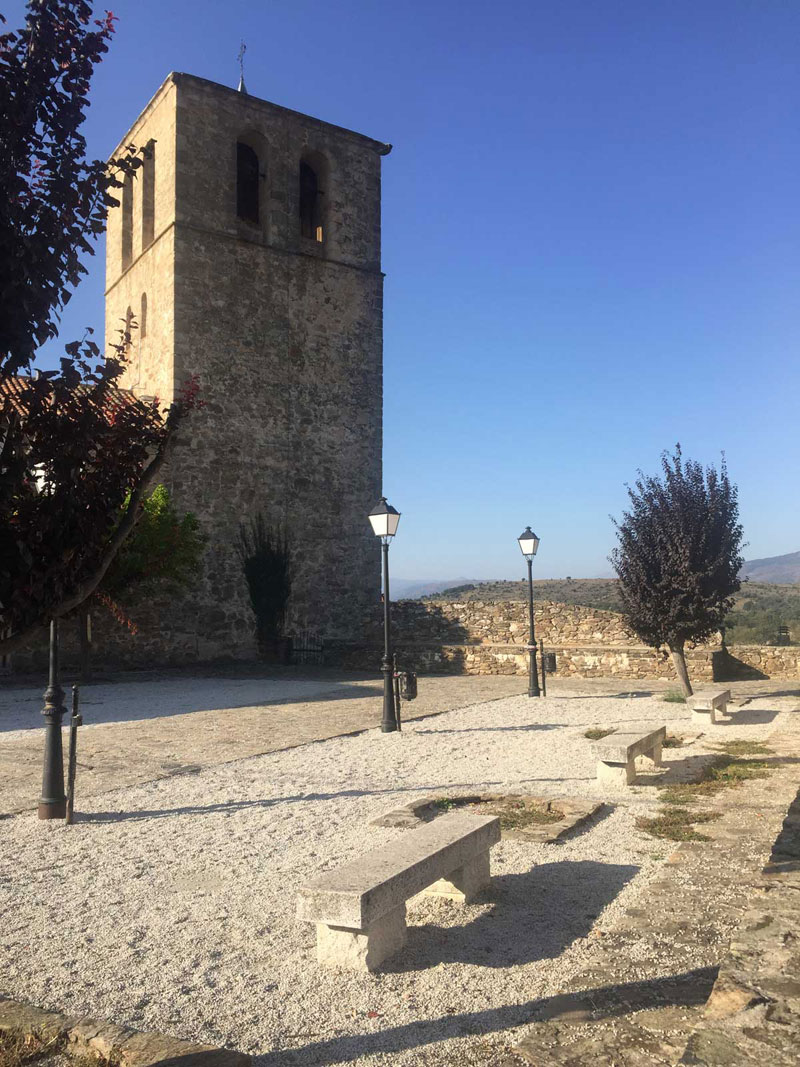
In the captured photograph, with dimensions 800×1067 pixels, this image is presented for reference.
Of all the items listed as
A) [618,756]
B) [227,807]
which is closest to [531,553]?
[618,756]

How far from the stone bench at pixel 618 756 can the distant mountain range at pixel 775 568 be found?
467 ft

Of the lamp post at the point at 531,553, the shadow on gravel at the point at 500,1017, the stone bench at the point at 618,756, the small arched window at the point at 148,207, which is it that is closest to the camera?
the shadow on gravel at the point at 500,1017

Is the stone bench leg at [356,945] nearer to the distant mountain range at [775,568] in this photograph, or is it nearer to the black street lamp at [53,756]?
the black street lamp at [53,756]

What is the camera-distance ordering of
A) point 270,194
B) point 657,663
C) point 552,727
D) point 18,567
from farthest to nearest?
point 270,194
point 657,663
point 552,727
point 18,567

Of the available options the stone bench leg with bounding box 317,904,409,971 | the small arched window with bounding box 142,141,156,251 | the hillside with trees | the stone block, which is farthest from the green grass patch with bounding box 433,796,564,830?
the small arched window with bounding box 142,141,156,251

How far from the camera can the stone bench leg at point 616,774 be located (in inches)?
294

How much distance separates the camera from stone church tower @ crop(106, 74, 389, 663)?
861 inches

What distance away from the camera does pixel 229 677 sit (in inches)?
760

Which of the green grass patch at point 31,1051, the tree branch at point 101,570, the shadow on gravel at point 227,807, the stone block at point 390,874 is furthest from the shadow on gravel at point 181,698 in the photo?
the tree branch at point 101,570

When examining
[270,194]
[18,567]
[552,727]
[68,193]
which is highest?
[270,194]

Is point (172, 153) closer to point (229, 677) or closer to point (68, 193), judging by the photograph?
point (229, 677)

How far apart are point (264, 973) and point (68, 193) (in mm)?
3337

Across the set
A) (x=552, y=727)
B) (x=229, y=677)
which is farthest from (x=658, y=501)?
(x=229, y=677)

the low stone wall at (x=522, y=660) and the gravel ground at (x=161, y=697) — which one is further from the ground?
the low stone wall at (x=522, y=660)
